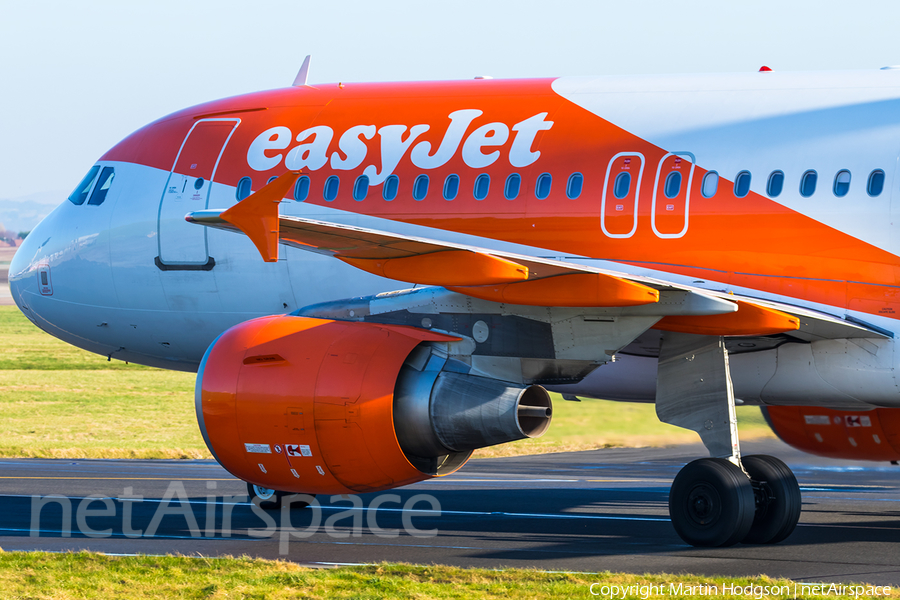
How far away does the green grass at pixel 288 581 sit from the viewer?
9109 millimetres

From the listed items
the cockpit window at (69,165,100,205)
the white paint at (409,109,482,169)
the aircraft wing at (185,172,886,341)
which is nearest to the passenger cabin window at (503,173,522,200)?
the white paint at (409,109,482,169)

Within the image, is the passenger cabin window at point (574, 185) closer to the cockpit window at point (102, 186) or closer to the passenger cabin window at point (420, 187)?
the passenger cabin window at point (420, 187)

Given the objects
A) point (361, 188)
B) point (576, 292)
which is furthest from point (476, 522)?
point (576, 292)

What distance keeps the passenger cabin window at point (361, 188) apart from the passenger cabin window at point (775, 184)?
4.78m

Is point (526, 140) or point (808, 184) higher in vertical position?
point (526, 140)

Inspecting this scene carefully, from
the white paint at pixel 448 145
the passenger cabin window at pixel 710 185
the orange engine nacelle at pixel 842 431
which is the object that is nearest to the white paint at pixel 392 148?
Result: the white paint at pixel 448 145

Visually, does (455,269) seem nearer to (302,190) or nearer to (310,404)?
(310,404)

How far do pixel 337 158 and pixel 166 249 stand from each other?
2752 mm

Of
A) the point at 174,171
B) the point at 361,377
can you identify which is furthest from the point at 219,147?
the point at 361,377

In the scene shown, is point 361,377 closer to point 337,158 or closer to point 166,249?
point 337,158

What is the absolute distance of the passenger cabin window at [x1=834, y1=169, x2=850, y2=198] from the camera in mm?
11103

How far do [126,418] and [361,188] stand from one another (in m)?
20.2

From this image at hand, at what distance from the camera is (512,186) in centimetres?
1275

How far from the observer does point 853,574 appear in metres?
9.80
